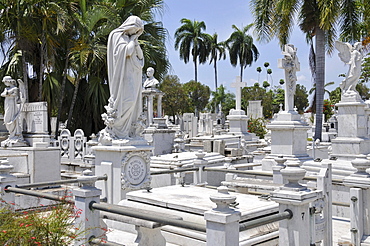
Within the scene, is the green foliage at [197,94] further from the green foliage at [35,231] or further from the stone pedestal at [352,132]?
the green foliage at [35,231]

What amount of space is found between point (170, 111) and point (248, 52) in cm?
1521

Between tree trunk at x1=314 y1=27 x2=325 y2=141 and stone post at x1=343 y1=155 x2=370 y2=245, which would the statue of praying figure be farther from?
tree trunk at x1=314 y1=27 x2=325 y2=141

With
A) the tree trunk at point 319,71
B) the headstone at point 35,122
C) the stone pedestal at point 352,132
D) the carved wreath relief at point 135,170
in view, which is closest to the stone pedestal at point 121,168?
the carved wreath relief at point 135,170

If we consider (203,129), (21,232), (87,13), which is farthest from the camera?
(203,129)

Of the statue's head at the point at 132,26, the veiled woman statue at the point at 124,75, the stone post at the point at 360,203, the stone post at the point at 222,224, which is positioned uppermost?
the statue's head at the point at 132,26

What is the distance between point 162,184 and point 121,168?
4.43 m

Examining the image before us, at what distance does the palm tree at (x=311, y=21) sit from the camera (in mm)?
18391

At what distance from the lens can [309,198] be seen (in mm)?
4078

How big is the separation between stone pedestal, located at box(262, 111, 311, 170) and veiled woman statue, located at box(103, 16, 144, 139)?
231 inches

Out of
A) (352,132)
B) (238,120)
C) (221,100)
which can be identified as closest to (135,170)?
(352,132)

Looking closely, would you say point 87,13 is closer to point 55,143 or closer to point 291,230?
point 55,143

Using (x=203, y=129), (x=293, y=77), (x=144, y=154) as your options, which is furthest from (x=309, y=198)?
(x=203, y=129)

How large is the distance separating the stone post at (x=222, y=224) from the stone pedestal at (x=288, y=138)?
28.9 feet

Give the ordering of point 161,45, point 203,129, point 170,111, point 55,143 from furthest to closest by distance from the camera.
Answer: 1. point 170,111
2. point 203,129
3. point 161,45
4. point 55,143
